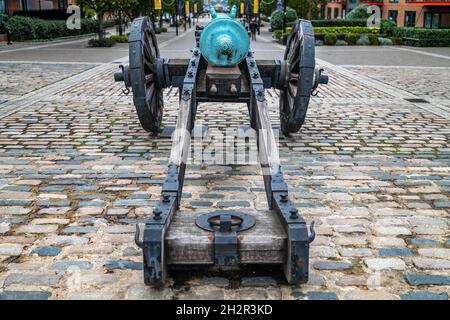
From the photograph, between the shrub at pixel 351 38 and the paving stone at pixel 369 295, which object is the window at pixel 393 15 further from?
the paving stone at pixel 369 295

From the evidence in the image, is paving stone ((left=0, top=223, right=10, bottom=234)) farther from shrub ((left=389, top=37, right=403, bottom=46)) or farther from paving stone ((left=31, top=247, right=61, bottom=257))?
shrub ((left=389, top=37, right=403, bottom=46))

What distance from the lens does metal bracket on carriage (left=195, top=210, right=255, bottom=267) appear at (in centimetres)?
308

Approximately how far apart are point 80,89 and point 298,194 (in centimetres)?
790

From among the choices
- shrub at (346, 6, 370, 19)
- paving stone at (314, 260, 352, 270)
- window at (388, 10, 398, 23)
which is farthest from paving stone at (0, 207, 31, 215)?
window at (388, 10, 398, 23)

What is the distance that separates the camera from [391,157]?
6289 millimetres

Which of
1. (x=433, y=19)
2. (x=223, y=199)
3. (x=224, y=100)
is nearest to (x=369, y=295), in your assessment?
(x=223, y=199)

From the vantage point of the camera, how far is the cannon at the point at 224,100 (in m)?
3.08

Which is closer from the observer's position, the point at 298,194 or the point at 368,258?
the point at 368,258

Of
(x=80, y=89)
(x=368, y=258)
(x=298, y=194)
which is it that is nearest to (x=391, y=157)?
(x=298, y=194)

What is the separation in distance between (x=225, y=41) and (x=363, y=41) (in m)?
24.8

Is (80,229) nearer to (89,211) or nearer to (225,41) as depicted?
(89,211)

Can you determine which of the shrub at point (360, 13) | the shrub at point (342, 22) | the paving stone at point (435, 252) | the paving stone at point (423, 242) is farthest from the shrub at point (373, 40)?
the paving stone at point (435, 252)

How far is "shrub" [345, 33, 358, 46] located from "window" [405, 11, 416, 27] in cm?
1593
